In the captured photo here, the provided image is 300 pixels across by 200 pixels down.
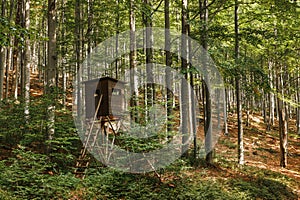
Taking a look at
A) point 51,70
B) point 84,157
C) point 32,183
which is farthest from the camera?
point 84,157

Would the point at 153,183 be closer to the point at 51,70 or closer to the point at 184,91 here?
the point at 184,91

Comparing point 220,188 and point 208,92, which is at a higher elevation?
point 208,92

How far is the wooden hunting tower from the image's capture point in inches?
404

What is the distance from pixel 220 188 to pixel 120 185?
137 inches

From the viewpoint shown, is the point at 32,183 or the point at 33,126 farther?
the point at 33,126

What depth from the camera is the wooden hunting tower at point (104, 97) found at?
10258mm

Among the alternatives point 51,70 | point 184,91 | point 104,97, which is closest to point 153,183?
point 104,97

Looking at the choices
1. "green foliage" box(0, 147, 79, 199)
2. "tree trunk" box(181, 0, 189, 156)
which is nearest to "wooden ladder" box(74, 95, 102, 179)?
"green foliage" box(0, 147, 79, 199)

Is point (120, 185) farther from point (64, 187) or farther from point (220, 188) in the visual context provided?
point (220, 188)

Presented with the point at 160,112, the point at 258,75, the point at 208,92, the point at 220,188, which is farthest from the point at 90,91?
the point at 258,75

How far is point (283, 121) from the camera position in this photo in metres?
15.2

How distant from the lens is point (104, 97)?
33.8 feet

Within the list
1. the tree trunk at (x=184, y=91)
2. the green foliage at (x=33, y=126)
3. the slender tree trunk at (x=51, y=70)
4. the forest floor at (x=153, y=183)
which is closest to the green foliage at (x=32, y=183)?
the forest floor at (x=153, y=183)

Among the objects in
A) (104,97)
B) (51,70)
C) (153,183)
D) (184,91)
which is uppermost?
(51,70)
